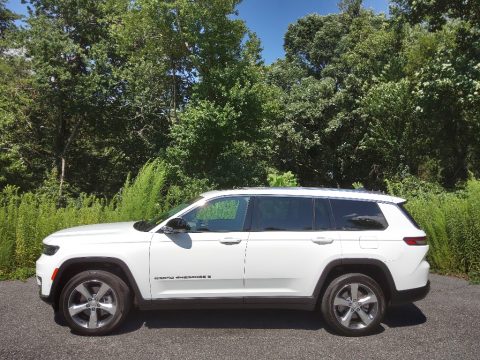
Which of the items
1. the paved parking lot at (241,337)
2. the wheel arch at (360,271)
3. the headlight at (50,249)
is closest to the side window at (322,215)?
the wheel arch at (360,271)

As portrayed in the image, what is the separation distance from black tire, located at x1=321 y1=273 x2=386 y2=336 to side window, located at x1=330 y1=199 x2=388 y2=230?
56 centimetres

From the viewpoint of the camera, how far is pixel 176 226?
517 cm

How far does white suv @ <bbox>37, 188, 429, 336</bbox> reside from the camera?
508cm

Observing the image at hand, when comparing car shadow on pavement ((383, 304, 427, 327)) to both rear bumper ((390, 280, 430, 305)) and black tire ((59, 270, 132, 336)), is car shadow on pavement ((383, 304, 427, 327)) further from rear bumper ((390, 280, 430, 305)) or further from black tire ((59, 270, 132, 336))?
black tire ((59, 270, 132, 336))

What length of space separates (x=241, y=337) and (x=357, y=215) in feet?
6.30

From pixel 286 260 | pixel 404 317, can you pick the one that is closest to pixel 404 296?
pixel 404 317

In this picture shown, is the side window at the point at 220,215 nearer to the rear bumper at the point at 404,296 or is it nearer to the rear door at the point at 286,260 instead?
the rear door at the point at 286,260

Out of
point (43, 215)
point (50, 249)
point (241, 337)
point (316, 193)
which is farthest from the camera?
point (43, 215)

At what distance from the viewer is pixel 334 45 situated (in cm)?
2888

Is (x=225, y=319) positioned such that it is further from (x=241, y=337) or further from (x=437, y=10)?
(x=437, y=10)

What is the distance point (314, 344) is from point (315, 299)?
19.2 inches

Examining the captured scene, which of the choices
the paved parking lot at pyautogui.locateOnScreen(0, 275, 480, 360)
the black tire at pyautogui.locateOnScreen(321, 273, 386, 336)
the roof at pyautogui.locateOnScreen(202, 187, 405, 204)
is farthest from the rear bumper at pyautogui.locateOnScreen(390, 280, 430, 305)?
the roof at pyautogui.locateOnScreen(202, 187, 405, 204)

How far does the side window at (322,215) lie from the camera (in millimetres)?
5277

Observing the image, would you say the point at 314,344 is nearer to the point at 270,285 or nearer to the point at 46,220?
the point at 270,285
